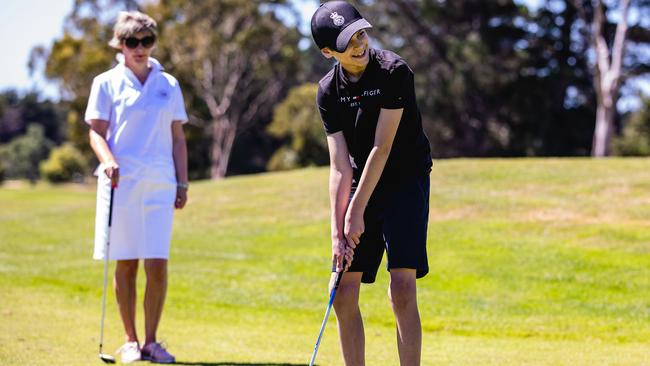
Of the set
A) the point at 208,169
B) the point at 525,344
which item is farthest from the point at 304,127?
the point at 525,344

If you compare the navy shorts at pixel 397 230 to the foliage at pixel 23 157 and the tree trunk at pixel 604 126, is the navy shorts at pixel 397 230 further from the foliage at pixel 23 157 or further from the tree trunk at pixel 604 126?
the foliage at pixel 23 157

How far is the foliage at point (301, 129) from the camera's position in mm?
46500

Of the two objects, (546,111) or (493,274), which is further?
(546,111)

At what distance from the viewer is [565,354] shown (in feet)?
22.6

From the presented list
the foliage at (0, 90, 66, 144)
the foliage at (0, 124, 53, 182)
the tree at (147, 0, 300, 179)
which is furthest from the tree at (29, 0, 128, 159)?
the foliage at (0, 90, 66, 144)

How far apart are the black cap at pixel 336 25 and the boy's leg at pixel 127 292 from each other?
9.49ft

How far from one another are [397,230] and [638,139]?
34731 millimetres

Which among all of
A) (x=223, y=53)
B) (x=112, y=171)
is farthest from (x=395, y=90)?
(x=223, y=53)

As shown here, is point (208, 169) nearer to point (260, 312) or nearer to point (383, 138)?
point (260, 312)

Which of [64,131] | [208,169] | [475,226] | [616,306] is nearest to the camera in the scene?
[616,306]

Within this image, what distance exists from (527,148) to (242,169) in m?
19.4

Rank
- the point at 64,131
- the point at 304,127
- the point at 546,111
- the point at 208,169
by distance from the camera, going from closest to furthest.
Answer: the point at 546,111 → the point at 304,127 → the point at 208,169 → the point at 64,131

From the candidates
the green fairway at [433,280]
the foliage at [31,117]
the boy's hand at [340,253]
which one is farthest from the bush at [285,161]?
the boy's hand at [340,253]

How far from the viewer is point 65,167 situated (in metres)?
58.0
